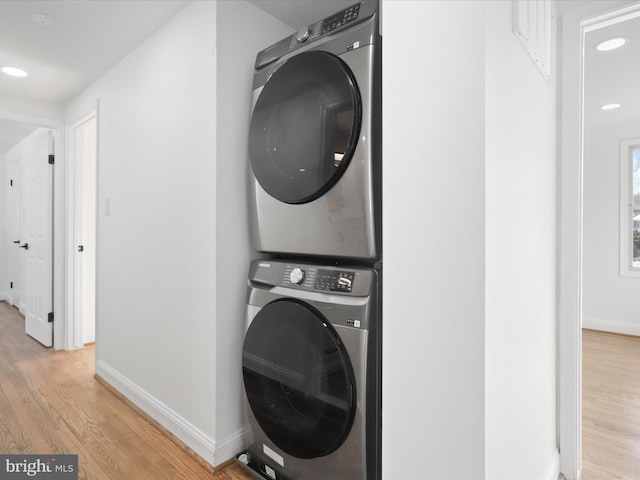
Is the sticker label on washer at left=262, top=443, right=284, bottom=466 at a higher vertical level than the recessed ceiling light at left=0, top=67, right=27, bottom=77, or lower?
lower

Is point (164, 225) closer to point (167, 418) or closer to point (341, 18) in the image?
point (167, 418)

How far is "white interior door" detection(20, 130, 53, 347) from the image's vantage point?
11.2ft

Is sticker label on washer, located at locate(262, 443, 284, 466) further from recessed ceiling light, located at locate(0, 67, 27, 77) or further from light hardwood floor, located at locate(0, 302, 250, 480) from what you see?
recessed ceiling light, located at locate(0, 67, 27, 77)

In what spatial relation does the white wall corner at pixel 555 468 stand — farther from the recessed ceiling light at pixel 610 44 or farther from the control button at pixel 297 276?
the recessed ceiling light at pixel 610 44

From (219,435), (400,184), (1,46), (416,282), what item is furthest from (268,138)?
(1,46)

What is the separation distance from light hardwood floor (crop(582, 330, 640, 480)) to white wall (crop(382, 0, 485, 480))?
138 cm

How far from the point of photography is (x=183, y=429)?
1.90 m

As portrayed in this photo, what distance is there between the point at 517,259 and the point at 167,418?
1.96m

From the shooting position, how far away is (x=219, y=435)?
1709 mm

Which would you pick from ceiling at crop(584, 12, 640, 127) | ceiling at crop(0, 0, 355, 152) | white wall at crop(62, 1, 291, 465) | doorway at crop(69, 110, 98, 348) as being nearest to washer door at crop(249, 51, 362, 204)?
white wall at crop(62, 1, 291, 465)

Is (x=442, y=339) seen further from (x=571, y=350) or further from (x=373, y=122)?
(x=571, y=350)

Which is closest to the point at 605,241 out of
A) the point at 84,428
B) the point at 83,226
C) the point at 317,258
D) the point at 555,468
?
the point at 555,468

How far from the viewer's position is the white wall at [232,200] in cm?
171

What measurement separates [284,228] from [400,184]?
A: 2.70 ft
